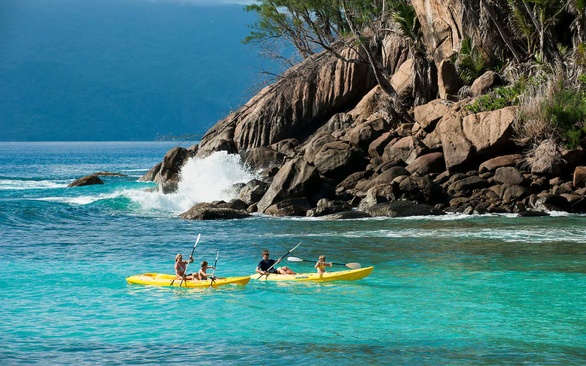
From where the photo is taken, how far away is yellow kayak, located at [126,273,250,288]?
1958cm

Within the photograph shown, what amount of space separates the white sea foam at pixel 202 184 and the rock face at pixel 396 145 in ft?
3.12

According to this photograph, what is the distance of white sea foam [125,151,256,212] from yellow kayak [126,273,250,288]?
62.9 ft

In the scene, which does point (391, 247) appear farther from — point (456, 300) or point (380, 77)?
point (380, 77)

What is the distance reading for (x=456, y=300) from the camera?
58.8 ft

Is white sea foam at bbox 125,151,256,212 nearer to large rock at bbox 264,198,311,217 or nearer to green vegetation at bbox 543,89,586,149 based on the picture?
large rock at bbox 264,198,311,217

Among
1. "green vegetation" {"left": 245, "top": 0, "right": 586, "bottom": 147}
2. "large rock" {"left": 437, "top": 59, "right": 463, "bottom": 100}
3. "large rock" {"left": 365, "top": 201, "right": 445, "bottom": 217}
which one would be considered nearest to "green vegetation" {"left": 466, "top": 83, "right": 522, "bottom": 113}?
"green vegetation" {"left": 245, "top": 0, "right": 586, "bottom": 147}

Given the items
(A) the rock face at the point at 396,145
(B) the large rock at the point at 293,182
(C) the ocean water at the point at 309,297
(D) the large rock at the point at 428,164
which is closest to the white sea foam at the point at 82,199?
(A) the rock face at the point at 396,145

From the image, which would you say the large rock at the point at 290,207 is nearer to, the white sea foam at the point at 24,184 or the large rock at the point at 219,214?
the large rock at the point at 219,214

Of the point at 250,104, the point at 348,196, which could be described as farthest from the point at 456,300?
the point at 250,104

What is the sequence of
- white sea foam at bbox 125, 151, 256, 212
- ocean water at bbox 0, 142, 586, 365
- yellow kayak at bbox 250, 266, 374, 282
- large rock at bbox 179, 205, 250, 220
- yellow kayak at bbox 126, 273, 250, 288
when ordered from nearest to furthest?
1. ocean water at bbox 0, 142, 586, 365
2. yellow kayak at bbox 126, 273, 250, 288
3. yellow kayak at bbox 250, 266, 374, 282
4. large rock at bbox 179, 205, 250, 220
5. white sea foam at bbox 125, 151, 256, 212

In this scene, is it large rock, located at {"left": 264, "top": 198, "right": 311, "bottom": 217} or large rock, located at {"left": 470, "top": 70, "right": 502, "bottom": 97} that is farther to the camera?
large rock, located at {"left": 470, "top": 70, "right": 502, "bottom": 97}

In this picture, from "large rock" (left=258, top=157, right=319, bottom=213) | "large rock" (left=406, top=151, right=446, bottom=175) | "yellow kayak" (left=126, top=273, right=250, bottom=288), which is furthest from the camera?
"large rock" (left=406, top=151, right=446, bottom=175)

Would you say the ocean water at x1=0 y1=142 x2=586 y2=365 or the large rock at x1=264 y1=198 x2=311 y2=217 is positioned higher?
the large rock at x1=264 y1=198 x2=311 y2=217

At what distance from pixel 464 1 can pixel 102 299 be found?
29.2m
